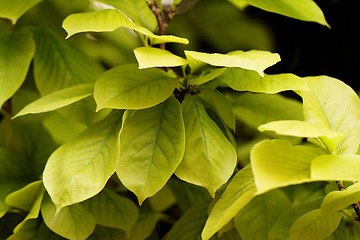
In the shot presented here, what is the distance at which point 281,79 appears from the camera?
473 mm

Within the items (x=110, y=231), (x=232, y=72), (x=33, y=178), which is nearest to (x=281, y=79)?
(x=232, y=72)

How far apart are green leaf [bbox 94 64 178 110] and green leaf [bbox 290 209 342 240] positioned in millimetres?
206

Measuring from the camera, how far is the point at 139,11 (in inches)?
23.0

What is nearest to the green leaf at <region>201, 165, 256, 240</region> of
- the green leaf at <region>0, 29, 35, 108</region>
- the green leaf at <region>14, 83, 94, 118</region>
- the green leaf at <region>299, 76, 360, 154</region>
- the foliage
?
the foliage

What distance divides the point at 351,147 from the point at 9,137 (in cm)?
52

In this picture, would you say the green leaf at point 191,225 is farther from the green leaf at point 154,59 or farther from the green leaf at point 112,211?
the green leaf at point 154,59

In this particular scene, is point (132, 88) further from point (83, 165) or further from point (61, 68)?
point (61, 68)

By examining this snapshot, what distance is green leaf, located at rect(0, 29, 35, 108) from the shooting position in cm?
54

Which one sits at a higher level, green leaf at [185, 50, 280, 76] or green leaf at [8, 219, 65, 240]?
green leaf at [185, 50, 280, 76]

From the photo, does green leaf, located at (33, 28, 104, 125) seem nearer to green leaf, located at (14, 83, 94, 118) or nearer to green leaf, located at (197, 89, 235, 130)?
green leaf, located at (14, 83, 94, 118)

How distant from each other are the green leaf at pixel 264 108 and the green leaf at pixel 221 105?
117 mm

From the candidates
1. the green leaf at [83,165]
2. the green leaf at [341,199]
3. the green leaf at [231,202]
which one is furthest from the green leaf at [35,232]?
the green leaf at [341,199]

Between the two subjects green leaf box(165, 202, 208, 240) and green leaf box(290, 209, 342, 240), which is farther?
green leaf box(165, 202, 208, 240)

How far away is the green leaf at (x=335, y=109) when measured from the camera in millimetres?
464
